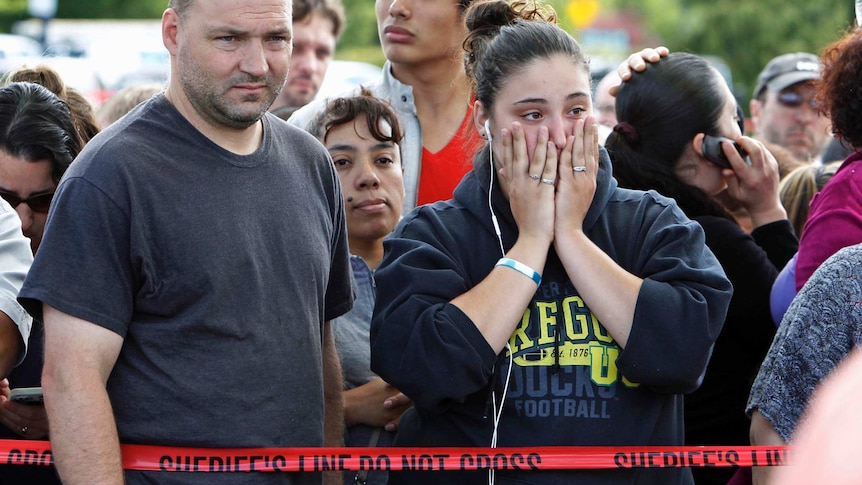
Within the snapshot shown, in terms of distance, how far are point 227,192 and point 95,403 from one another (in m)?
0.65

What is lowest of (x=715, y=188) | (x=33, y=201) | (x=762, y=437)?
(x=762, y=437)

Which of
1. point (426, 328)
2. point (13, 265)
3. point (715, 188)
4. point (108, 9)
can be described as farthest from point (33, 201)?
point (108, 9)

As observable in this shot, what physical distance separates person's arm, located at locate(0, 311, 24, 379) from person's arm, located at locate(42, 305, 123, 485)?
0.39 m

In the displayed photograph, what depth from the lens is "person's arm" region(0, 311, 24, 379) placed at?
9.84ft

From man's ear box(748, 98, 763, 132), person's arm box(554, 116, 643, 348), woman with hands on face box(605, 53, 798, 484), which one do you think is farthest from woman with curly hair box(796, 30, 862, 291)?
man's ear box(748, 98, 763, 132)

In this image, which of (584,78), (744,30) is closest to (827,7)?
(744,30)

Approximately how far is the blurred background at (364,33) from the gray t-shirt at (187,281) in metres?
14.0

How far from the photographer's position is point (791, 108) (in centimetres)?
731

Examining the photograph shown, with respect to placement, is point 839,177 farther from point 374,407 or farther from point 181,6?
point 181,6

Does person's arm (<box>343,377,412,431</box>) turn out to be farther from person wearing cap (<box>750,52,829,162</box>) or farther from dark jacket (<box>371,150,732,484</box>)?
person wearing cap (<box>750,52,829,162</box>)

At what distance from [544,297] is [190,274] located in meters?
0.95

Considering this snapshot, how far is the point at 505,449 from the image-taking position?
281 centimetres

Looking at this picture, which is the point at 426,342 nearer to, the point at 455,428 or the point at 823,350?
the point at 455,428

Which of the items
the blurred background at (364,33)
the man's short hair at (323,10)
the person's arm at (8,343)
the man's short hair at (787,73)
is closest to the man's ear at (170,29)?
the person's arm at (8,343)
